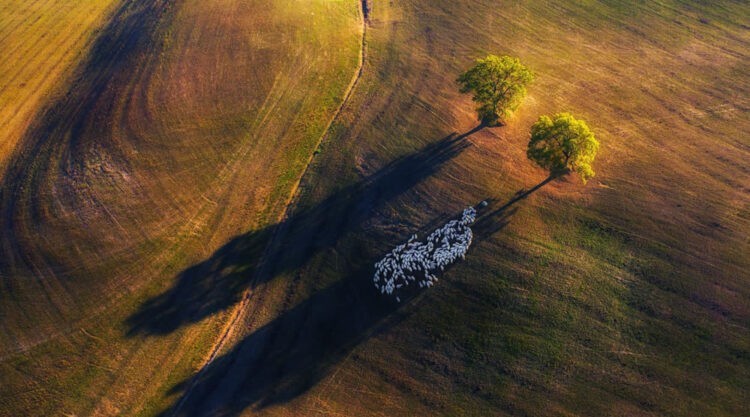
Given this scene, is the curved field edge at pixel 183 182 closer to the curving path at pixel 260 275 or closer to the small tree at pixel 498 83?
the curving path at pixel 260 275

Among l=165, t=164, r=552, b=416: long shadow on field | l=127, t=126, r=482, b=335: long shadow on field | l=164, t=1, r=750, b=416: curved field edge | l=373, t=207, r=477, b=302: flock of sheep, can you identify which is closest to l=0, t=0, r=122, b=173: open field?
l=127, t=126, r=482, b=335: long shadow on field

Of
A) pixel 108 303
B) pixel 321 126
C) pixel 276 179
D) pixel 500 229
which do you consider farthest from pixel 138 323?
pixel 500 229

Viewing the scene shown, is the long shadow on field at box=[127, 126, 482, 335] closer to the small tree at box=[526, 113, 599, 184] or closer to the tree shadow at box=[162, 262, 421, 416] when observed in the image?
the tree shadow at box=[162, 262, 421, 416]

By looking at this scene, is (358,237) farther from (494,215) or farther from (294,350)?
(494,215)

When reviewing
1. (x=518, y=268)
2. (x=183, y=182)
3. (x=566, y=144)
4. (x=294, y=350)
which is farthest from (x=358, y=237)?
(x=566, y=144)

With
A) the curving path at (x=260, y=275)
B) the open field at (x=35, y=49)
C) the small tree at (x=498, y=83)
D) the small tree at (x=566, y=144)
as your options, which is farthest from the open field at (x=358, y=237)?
the small tree at (x=498, y=83)
